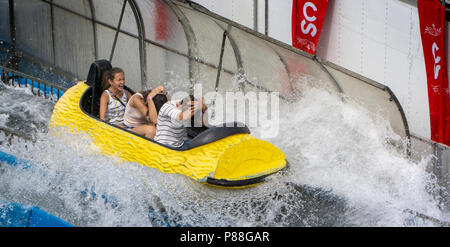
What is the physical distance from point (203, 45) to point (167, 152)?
3188mm

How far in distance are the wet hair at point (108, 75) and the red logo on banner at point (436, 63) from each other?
3894 mm

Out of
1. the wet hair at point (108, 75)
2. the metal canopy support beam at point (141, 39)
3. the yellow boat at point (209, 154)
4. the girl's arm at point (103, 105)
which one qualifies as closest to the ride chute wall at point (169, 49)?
the metal canopy support beam at point (141, 39)

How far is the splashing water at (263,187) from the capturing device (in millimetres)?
3941

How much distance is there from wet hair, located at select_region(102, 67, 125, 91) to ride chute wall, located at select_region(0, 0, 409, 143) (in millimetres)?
1948

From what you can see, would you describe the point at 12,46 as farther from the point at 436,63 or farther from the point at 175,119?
the point at 436,63

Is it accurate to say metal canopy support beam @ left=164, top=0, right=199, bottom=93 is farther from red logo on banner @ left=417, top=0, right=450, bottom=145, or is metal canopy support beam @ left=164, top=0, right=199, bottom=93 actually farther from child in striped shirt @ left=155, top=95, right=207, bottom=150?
red logo on banner @ left=417, top=0, right=450, bottom=145

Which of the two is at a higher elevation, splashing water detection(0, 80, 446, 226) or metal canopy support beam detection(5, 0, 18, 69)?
metal canopy support beam detection(5, 0, 18, 69)

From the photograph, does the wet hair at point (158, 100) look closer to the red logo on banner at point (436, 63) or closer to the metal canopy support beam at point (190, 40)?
the metal canopy support beam at point (190, 40)

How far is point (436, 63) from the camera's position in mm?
6273

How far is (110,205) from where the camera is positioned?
4086 millimetres

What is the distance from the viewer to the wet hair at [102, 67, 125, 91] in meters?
→ 4.79

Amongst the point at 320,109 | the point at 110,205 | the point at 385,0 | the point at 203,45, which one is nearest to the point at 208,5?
the point at 203,45

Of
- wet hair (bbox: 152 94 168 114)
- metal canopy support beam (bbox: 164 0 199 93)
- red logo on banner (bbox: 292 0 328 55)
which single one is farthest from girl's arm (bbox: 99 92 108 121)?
red logo on banner (bbox: 292 0 328 55)

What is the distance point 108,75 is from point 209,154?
1.57m
